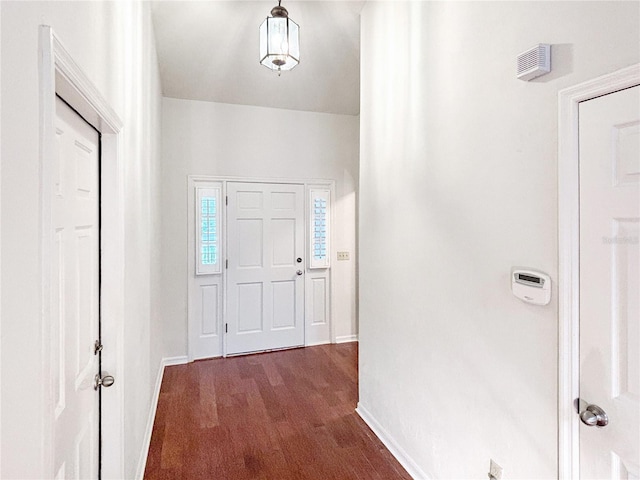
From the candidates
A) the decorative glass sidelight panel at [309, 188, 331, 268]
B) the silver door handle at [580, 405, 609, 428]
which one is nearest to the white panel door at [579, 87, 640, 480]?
the silver door handle at [580, 405, 609, 428]

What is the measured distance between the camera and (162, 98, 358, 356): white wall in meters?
3.97

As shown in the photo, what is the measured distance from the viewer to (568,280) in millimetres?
1230

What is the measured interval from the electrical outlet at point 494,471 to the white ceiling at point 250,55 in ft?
10.1

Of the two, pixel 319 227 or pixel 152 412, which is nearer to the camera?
pixel 152 412

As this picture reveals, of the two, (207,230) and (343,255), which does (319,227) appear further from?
(207,230)

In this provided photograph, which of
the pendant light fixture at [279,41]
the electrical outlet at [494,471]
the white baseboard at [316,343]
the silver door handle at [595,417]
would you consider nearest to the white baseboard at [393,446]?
the electrical outlet at [494,471]

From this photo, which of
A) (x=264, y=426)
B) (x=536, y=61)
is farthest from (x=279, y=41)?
(x=264, y=426)

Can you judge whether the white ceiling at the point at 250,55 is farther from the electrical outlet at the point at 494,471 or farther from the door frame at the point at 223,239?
the electrical outlet at the point at 494,471

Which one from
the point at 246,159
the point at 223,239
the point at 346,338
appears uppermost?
the point at 246,159

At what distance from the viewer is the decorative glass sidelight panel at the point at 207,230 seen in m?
4.07

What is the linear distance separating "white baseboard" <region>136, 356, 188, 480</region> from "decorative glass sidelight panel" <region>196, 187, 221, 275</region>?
1.00m

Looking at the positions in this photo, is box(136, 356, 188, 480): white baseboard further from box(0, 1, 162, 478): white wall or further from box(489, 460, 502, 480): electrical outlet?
box(489, 460, 502, 480): electrical outlet

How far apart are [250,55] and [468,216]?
9.05 ft

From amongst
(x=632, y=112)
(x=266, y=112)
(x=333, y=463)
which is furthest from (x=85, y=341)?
(x=266, y=112)
